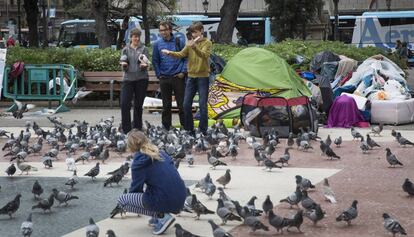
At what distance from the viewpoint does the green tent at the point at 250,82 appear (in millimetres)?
14891

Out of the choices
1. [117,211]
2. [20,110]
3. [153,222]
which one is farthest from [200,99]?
[20,110]

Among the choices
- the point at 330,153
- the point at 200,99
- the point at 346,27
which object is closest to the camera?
the point at 330,153

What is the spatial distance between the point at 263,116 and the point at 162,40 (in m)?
2.17

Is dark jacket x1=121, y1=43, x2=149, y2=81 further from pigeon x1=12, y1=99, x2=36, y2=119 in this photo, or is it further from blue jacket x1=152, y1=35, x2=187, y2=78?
pigeon x1=12, y1=99, x2=36, y2=119

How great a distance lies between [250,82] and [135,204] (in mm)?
9008

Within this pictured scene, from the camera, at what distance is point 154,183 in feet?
21.3

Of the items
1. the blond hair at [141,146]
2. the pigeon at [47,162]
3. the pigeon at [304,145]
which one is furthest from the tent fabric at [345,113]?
the blond hair at [141,146]

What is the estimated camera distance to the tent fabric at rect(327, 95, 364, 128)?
48.4 ft

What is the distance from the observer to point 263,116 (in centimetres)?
1309

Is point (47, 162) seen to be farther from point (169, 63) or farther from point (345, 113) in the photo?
point (345, 113)

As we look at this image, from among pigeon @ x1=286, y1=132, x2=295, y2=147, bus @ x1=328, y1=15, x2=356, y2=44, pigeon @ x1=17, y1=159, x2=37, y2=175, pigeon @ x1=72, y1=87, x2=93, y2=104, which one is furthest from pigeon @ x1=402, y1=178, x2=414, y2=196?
bus @ x1=328, y1=15, x2=356, y2=44

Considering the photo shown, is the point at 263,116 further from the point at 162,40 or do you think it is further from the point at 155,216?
the point at 155,216

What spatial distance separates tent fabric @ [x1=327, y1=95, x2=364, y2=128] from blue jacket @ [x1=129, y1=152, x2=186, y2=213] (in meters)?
8.64

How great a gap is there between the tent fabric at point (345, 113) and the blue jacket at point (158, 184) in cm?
864
